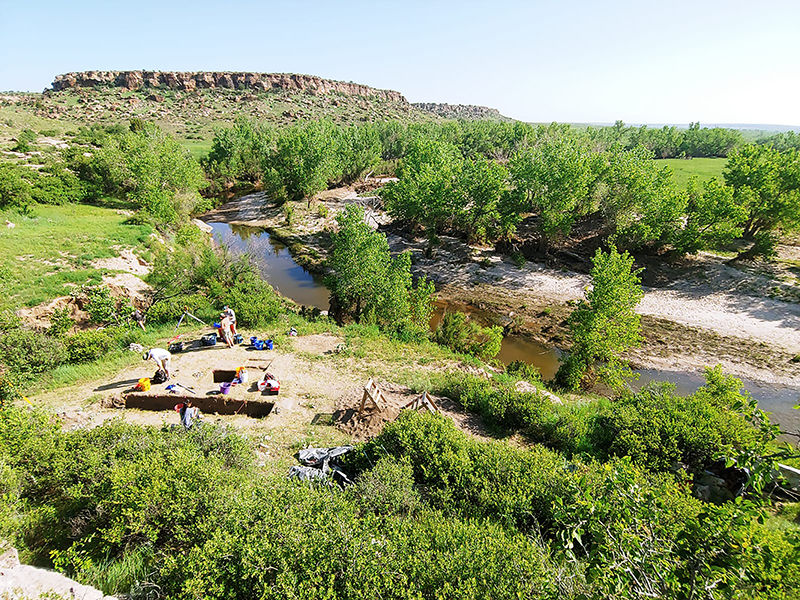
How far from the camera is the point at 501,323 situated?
27203mm

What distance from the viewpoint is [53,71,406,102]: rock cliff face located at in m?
127

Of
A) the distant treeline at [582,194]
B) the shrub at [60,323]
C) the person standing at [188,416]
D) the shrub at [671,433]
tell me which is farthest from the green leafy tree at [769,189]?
the shrub at [60,323]

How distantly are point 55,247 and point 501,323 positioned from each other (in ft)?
98.1

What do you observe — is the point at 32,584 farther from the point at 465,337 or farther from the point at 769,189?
the point at 769,189

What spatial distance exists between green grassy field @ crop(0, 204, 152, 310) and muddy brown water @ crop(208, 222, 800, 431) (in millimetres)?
7391

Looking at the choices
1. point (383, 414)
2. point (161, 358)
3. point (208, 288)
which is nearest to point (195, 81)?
point (208, 288)

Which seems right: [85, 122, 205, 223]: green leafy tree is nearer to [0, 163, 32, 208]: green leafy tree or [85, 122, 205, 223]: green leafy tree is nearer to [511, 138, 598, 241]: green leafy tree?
[0, 163, 32, 208]: green leafy tree

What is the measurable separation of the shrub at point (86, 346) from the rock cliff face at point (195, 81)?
148 meters

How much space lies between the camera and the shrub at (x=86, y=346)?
15.6m

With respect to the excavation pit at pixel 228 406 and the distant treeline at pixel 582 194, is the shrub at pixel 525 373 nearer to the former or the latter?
the excavation pit at pixel 228 406

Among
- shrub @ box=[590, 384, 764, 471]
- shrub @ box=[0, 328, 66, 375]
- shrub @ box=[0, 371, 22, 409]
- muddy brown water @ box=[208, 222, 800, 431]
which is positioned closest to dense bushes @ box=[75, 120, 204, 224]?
muddy brown water @ box=[208, 222, 800, 431]

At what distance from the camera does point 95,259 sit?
22703mm

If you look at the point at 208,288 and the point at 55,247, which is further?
the point at 208,288

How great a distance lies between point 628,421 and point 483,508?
6554 mm
